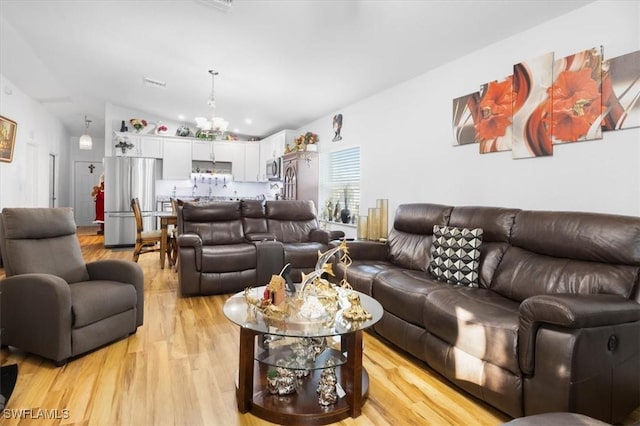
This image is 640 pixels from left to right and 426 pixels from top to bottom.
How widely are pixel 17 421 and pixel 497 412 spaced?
7.94ft

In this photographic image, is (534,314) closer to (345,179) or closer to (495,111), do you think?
(495,111)

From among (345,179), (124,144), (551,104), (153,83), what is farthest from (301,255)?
(124,144)

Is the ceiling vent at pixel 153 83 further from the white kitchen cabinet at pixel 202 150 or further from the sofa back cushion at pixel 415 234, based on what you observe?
the sofa back cushion at pixel 415 234

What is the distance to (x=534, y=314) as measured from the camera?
1639 mm

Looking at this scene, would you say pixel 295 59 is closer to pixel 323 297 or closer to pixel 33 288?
pixel 323 297

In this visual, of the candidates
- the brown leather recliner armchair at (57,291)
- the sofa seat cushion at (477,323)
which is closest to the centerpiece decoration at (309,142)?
the brown leather recliner armchair at (57,291)

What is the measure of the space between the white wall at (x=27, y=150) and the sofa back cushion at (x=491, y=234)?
21.1ft

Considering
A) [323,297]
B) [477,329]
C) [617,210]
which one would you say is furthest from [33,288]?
[617,210]

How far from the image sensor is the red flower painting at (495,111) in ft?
9.84

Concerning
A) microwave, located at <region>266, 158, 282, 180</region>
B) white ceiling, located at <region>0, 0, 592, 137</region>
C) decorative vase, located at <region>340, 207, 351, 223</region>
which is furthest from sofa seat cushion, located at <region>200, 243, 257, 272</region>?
microwave, located at <region>266, 158, 282, 180</region>

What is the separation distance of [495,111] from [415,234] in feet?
4.27

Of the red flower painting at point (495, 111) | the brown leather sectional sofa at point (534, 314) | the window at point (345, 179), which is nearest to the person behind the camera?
the brown leather sectional sofa at point (534, 314)

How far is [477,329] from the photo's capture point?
1.89 metres

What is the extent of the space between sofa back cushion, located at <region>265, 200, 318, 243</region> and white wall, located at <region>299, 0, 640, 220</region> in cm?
80
